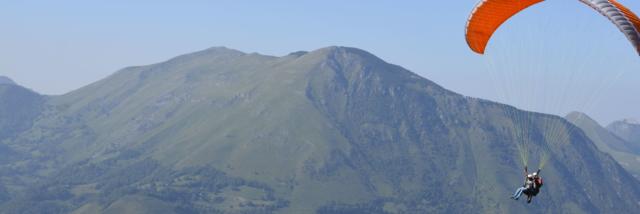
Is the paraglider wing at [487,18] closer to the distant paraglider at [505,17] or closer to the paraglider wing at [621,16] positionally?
the distant paraglider at [505,17]

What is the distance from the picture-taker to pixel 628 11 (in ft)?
127

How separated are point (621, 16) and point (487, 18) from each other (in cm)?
1158

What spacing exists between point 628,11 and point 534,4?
22.7 ft

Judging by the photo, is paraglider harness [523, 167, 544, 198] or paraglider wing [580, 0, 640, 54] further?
paraglider harness [523, 167, 544, 198]

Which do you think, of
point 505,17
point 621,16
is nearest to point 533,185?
point 505,17

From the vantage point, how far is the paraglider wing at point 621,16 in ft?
121

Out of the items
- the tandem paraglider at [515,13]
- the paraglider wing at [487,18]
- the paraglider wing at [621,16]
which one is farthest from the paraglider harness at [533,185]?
the paraglider wing at [621,16]

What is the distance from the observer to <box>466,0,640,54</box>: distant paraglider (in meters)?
37.2

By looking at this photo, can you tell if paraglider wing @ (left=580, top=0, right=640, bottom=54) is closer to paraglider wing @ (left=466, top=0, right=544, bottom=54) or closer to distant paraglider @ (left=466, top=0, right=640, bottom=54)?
distant paraglider @ (left=466, top=0, right=640, bottom=54)

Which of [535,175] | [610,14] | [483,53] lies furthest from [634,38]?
[483,53]

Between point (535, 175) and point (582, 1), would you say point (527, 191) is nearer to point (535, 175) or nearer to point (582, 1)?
point (535, 175)

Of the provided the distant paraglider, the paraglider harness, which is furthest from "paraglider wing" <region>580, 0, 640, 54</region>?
the paraglider harness

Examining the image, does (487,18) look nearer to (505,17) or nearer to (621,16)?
(505,17)

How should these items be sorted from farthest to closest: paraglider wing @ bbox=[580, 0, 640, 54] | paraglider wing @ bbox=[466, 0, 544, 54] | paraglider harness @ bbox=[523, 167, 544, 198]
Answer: paraglider harness @ bbox=[523, 167, 544, 198], paraglider wing @ bbox=[466, 0, 544, 54], paraglider wing @ bbox=[580, 0, 640, 54]
